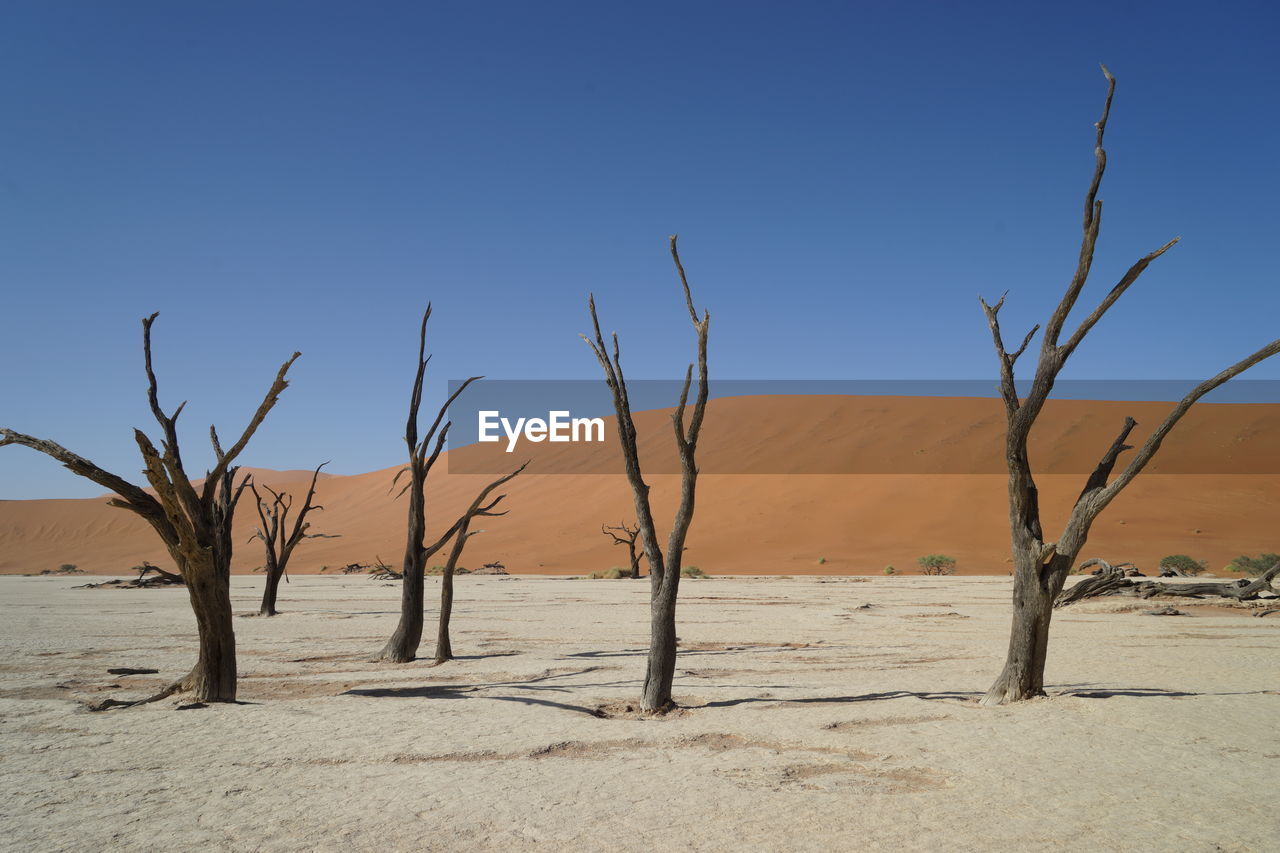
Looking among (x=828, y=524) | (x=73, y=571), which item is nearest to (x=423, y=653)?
(x=828, y=524)

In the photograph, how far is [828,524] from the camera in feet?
150

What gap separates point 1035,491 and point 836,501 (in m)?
42.2

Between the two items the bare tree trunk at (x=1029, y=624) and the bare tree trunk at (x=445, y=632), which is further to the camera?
the bare tree trunk at (x=445, y=632)

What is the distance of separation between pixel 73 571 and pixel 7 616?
3966 centimetres

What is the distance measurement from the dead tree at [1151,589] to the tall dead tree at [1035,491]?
1140 centimetres

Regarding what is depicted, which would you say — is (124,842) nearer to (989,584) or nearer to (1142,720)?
(1142,720)

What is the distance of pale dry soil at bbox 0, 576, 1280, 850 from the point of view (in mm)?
4723

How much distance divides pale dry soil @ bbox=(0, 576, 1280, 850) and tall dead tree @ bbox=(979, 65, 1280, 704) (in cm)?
41

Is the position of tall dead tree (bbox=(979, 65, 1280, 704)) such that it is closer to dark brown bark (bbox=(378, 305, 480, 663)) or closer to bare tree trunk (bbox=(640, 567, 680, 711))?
bare tree trunk (bbox=(640, 567, 680, 711))

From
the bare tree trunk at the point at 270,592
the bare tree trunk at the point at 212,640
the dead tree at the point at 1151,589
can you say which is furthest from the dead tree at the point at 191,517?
the dead tree at the point at 1151,589

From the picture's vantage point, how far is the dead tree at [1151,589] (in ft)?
58.7

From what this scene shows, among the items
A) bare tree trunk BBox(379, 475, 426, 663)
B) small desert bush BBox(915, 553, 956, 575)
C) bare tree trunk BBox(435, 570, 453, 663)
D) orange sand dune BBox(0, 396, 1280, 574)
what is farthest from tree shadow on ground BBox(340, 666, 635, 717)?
orange sand dune BBox(0, 396, 1280, 574)

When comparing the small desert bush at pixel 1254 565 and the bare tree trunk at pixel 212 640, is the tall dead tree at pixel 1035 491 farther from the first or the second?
the small desert bush at pixel 1254 565

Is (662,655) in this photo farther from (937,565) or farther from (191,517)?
(937,565)
